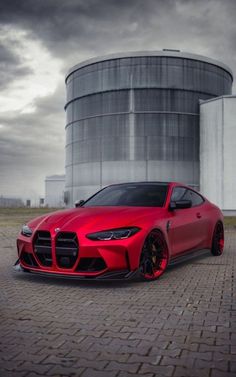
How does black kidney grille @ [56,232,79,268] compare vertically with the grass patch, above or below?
above

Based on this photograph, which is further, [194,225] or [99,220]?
[194,225]

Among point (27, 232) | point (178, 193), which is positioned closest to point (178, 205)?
point (178, 193)

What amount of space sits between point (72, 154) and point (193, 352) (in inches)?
1177

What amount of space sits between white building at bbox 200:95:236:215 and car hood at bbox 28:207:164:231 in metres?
22.1

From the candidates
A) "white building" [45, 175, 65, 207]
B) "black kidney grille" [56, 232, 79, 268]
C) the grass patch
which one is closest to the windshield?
"black kidney grille" [56, 232, 79, 268]

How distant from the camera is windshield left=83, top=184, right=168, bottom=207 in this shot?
7219mm

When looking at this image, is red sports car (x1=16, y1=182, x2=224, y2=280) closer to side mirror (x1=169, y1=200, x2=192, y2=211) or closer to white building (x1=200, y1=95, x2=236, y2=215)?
side mirror (x1=169, y1=200, x2=192, y2=211)

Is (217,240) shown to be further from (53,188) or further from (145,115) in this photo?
(53,188)

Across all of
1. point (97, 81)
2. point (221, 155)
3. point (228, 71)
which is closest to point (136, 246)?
point (221, 155)

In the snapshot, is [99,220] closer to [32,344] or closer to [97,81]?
[32,344]

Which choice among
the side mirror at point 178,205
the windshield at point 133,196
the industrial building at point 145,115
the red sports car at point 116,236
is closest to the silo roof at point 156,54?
the industrial building at point 145,115

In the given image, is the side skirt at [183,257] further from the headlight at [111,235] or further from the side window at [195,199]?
the headlight at [111,235]

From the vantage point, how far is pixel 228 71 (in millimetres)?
33125

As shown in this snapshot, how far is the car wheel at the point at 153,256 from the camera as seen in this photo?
6285mm
